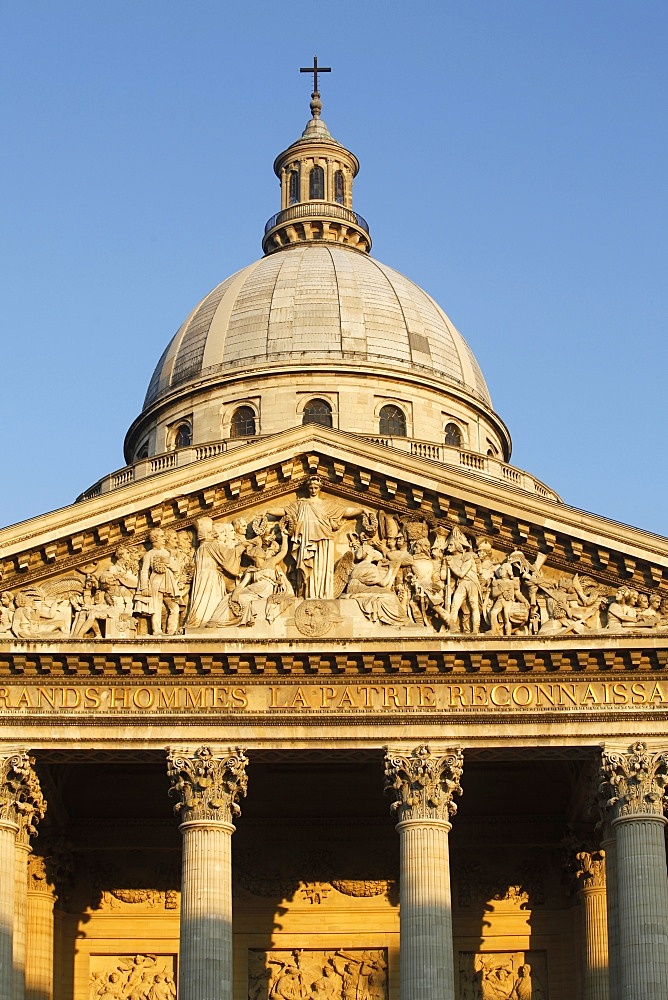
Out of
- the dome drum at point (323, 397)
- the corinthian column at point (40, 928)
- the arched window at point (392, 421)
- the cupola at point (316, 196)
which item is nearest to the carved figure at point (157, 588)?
the corinthian column at point (40, 928)

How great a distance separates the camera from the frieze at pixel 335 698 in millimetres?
34688

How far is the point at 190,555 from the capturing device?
36188mm

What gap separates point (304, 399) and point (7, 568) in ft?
77.6

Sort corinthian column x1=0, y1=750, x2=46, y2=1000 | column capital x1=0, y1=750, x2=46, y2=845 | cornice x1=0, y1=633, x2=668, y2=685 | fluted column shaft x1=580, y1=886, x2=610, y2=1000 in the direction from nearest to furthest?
1. corinthian column x1=0, y1=750, x2=46, y2=1000
2. column capital x1=0, y1=750, x2=46, y2=845
3. cornice x1=0, y1=633, x2=668, y2=685
4. fluted column shaft x1=580, y1=886, x2=610, y2=1000

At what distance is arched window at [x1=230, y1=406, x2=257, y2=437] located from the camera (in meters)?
58.3

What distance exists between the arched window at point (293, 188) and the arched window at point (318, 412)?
1432 cm

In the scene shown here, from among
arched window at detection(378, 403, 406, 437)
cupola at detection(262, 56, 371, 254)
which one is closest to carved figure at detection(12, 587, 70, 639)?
arched window at detection(378, 403, 406, 437)

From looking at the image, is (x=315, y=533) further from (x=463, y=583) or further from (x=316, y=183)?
(x=316, y=183)

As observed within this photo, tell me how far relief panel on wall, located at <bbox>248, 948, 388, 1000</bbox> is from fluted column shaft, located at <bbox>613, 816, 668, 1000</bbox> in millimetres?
7978

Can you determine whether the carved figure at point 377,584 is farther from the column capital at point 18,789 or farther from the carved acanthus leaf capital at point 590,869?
the carved acanthus leaf capital at point 590,869

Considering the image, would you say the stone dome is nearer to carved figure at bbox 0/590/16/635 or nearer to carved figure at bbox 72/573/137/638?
carved figure at bbox 72/573/137/638

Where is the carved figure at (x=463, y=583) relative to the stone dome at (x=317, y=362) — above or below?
below

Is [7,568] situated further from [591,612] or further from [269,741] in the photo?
[591,612]

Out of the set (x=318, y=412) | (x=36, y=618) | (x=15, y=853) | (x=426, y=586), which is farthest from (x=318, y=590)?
(x=318, y=412)
